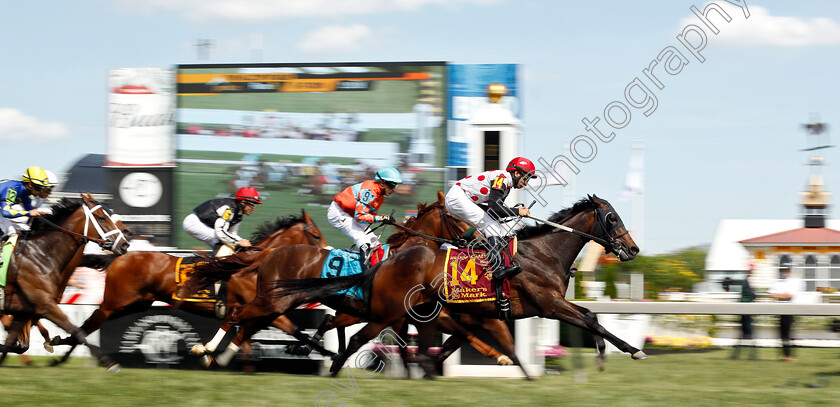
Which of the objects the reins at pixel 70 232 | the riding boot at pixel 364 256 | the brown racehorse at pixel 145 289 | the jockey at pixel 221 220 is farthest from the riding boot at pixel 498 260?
the reins at pixel 70 232

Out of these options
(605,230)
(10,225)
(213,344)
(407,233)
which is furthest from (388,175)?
(10,225)

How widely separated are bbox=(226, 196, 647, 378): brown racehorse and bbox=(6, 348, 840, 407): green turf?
492 millimetres

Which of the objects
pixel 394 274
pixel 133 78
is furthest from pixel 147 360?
pixel 133 78

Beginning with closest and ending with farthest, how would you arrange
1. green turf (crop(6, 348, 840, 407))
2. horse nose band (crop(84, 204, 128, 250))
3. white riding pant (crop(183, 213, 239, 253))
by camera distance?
green turf (crop(6, 348, 840, 407)) < horse nose band (crop(84, 204, 128, 250)) < white riding pant (crop(183, 213, 239, 253))

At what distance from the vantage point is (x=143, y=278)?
743cm

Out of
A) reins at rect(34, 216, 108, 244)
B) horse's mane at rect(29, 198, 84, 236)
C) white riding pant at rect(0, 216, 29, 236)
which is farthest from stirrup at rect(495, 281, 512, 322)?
white riding pant at rect(0, 216, 29, 236)

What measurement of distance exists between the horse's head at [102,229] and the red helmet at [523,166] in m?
3.32

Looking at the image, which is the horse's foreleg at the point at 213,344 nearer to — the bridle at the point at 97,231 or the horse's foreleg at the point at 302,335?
the horse's foreleg at the point at 302,335

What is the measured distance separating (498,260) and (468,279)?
0.27m

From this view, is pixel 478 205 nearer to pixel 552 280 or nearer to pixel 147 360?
pixel 552 280

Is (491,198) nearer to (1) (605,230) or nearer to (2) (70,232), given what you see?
(1) (605,230)

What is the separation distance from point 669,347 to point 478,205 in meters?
3.02

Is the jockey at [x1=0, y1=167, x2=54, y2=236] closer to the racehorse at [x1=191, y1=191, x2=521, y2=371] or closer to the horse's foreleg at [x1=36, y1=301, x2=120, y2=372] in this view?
the horse's foreleg at [x1=36, y1=301, x2=120, y2=372]

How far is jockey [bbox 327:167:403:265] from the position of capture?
7266mm
